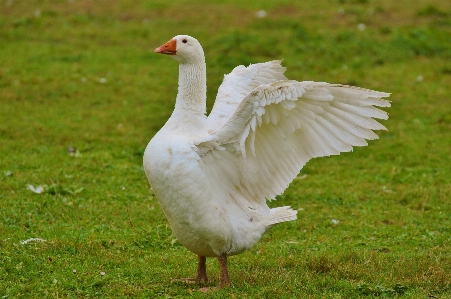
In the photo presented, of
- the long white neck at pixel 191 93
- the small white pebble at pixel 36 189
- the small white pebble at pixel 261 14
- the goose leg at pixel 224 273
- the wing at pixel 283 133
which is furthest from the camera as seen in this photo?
the small white pebble at pixel 261 14

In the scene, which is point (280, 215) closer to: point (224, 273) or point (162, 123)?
point (224, 273)

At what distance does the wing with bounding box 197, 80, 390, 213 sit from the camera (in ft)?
19.7

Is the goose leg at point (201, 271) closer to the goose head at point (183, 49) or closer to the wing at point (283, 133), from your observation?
the wing at point (283, 133)

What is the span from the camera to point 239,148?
6215mm

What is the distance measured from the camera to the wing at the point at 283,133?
601 centimetres

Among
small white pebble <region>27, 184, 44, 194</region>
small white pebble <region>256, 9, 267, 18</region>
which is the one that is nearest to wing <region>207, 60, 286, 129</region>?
small white pebble <region>27, 184, 44, 194</region>

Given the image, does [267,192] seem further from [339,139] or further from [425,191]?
[425,191]

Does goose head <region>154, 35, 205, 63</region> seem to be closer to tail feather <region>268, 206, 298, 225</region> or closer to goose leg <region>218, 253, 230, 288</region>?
tail feather <region>268, 206, 298, 225</region>

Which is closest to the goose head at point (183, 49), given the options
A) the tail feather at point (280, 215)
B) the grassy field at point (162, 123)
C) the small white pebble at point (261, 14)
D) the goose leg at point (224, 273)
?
the tail feather at point (280, 215)

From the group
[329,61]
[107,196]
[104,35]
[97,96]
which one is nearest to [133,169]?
[107,196]

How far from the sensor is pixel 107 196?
360 inches

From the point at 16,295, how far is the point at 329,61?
1084 centimetres

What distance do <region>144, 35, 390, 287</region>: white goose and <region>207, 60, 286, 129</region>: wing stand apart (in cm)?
59

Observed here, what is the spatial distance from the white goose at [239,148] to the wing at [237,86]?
1.94ft
